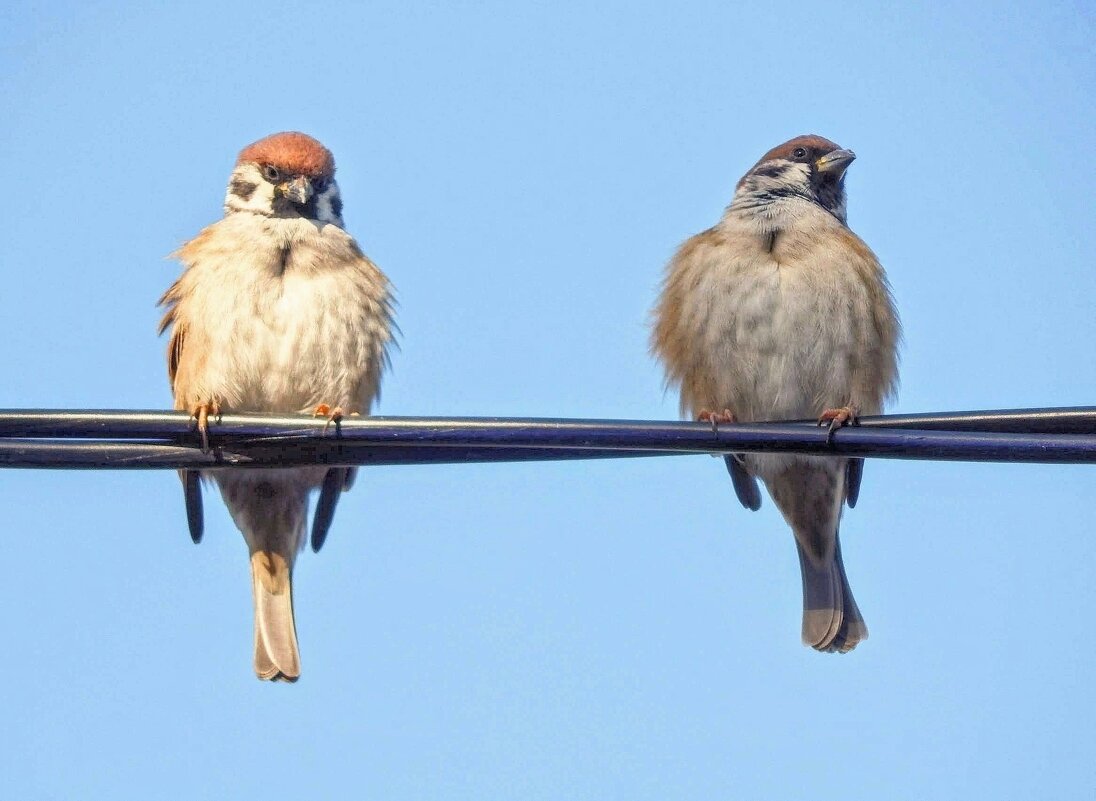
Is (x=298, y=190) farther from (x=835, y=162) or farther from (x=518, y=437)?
(x=518, y=437)

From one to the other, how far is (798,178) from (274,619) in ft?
9.82

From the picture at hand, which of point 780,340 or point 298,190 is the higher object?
point 298,190

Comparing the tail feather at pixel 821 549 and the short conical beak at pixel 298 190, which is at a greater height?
the short conical beak at pixel 298 190

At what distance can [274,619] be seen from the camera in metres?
5.98

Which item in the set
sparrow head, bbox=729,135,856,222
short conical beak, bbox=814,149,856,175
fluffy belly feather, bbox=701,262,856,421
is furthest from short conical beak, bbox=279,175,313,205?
short conical beak, bbox=814,149,856,175

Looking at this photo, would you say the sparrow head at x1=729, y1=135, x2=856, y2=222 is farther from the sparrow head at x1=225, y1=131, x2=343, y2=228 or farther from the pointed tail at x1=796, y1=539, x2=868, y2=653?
the sparrow head at x1=225, y1=131, x2=343, y2=228

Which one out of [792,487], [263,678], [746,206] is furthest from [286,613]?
[746,206]

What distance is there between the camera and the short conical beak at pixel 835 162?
21.4ft

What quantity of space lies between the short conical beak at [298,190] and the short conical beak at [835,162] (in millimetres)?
2277

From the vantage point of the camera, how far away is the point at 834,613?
19.9 ft

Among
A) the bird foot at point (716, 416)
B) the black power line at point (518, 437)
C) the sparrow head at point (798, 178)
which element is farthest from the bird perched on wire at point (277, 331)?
the sparrow head at point (798, 178)

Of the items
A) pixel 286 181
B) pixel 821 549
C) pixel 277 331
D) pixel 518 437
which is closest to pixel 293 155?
pixel 286 181

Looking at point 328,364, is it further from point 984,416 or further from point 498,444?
point 984,416

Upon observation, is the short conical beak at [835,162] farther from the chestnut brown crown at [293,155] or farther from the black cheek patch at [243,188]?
the black cheek patch at [243,188]
